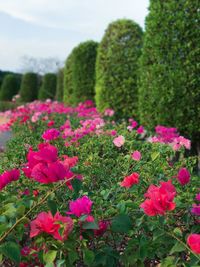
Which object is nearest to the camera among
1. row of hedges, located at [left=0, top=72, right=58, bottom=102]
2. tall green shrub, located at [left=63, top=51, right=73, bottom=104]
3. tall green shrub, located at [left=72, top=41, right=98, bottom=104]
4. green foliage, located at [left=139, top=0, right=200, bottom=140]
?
green foliage, located at [left=139, top=0, right=200, bottom=140]

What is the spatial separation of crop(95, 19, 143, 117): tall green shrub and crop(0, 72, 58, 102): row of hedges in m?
12.3

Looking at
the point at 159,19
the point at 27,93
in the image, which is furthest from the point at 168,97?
the point at 27,93

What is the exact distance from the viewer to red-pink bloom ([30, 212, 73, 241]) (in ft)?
5.84

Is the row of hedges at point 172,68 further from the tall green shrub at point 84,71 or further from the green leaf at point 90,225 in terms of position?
the tall green shrub at point 84,71

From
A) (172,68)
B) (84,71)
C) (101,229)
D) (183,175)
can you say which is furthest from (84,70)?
(101,229)

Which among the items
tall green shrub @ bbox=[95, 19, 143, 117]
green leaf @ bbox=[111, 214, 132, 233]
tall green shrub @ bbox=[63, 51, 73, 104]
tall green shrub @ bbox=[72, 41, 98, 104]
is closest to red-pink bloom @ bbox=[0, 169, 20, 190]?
green leaf @ bbox=[111, 214, 132, 233]

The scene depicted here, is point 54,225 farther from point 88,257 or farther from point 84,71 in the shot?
point 84,71

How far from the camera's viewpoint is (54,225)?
1796mm

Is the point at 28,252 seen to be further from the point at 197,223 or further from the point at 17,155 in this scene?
the point at 17,155

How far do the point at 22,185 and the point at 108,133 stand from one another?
2.61 meters

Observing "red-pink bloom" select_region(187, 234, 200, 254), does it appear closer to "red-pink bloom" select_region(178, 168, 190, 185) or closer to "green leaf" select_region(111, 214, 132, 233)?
"green leaf" select_region(111, 214, 132, 233)

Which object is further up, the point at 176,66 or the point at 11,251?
the point at 176,66

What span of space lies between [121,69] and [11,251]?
8.70 m

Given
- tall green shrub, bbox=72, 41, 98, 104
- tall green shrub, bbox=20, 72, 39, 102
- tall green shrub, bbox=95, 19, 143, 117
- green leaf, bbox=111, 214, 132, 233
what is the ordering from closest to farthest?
green leaf, bbox=111, 214, 132, 233 < tall green shrub, bbox=95, 19, 143, 117 < tall green shrub, bbox=72, 41, 98, 104 < tall green shrub, bbox=20, 72, 39, 102
